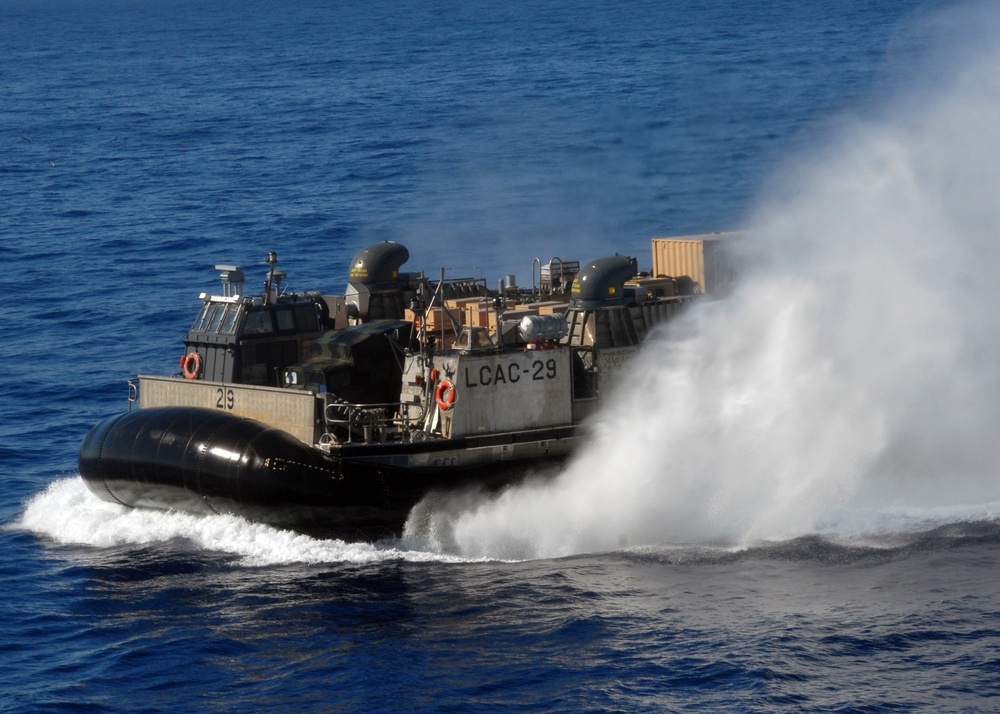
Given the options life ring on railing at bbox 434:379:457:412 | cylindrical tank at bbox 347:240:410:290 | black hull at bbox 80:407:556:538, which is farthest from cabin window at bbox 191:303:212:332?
life ring on railing at bbox 434:379:457:412

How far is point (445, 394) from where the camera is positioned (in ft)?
105

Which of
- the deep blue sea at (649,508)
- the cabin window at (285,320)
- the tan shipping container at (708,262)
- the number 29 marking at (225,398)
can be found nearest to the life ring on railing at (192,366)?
the number 29 marking at (225,398)

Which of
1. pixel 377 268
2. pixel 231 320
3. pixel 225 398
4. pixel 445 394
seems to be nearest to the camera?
pixel 445 394

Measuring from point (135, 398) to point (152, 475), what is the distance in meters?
4.65

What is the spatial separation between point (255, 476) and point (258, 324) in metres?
5.84

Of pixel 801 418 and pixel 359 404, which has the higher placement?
pixel 359 404

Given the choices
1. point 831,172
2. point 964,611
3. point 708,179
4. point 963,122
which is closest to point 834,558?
point 964,611

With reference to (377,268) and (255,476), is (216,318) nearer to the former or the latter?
(377,268)

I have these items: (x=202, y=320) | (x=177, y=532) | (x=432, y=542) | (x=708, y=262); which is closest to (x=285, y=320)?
(x=202, y=320)

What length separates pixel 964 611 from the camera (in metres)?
26.6

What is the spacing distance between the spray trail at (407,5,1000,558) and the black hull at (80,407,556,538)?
803 millimetres

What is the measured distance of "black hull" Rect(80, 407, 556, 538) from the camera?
30797 mm

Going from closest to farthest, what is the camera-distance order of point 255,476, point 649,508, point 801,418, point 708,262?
point 255,476, point 649,508, point 801,418, point 708,262

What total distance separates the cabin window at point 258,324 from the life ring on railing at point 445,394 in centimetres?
552
